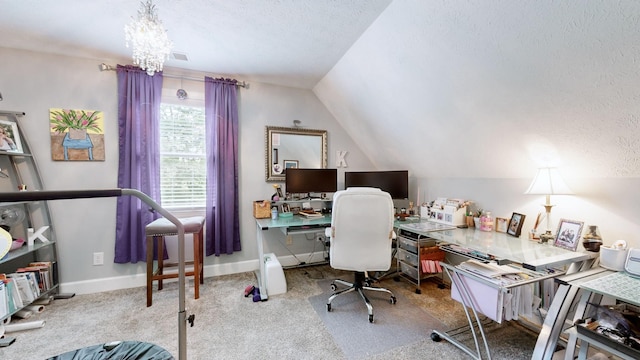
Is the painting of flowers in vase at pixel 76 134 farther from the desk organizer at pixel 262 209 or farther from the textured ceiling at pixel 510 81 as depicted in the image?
the textured ceiling at pixel 510 81

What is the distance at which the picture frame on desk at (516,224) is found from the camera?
209cm

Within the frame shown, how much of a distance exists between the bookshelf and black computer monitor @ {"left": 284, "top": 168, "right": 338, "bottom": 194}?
2297 millimetres

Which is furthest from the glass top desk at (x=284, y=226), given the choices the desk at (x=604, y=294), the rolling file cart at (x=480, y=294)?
the desk at (x=604, y=294)

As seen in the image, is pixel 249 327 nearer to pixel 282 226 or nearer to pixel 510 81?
pixel 282 226

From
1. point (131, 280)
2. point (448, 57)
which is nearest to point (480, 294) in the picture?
point (448, 57)

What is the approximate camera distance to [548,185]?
180cm

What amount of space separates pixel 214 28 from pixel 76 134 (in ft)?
5.98

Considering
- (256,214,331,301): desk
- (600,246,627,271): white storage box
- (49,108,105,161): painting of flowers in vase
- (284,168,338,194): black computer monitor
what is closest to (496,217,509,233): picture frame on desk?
(600,246,627,271): white storage box

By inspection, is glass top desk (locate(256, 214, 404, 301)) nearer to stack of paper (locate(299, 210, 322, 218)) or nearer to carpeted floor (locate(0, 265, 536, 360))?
stack of paper (locate(299, 210, 322, 218))

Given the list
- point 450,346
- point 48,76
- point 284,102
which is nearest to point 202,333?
point 450,346

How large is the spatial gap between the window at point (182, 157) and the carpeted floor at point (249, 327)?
39.5 inches

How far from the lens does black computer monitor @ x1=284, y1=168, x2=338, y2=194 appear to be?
10.1ft

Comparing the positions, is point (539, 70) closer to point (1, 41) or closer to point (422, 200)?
point (422, 200)

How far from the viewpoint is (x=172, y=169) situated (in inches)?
111
